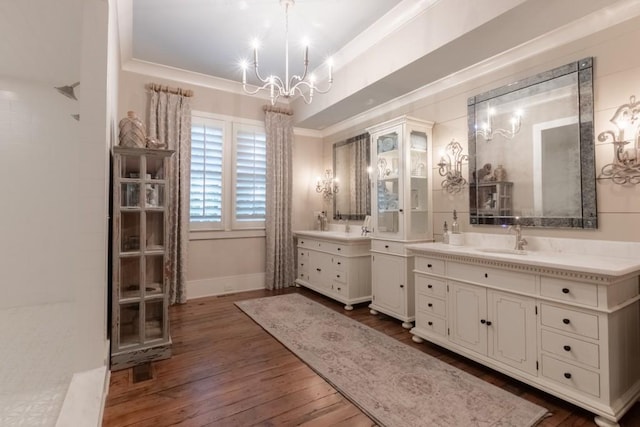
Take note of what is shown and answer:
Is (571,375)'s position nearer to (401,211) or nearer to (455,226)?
(455,226)

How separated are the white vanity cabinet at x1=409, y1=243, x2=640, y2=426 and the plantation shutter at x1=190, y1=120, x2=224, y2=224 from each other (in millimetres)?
3188

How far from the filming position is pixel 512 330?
6.94 ft

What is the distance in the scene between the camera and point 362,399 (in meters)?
1.94

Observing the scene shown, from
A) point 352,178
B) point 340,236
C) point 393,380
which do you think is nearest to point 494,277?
point 393,380

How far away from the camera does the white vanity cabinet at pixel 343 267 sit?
12.5 ft

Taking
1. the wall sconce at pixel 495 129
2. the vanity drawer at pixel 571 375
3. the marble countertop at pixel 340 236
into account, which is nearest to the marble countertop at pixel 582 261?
the vanity drawer at pixel 571 375

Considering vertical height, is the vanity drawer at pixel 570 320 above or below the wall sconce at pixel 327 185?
below

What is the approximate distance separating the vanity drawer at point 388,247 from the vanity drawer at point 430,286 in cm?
46

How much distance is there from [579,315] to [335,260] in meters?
2.57

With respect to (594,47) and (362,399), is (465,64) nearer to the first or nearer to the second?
(594,47)

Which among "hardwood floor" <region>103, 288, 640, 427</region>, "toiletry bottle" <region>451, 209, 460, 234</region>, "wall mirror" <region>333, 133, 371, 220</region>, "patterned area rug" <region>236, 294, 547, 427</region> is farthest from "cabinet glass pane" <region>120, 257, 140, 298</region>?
"toiletry bottle" <region>451, 209, 460, 234</region>

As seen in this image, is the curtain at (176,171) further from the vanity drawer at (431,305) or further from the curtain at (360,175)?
the vanity drawer at (431,305)

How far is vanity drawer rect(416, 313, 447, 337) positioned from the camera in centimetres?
261

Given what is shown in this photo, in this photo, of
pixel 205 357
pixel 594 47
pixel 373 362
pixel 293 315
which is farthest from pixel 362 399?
pixel 594 47
